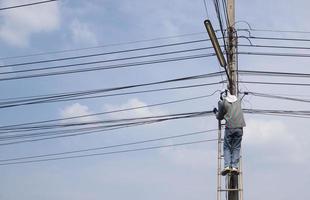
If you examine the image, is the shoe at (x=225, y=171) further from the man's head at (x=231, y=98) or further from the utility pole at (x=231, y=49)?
the utility pole at (x=231, y=49)

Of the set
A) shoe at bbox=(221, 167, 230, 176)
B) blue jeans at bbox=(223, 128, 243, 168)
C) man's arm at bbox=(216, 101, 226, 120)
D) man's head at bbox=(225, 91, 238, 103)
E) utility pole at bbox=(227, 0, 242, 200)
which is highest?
utility pole at bbox=(227, 0, 242, 200)

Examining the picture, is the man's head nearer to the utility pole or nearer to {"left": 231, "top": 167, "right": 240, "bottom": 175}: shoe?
the utility pole

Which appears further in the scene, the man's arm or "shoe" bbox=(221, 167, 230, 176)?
the man's arm

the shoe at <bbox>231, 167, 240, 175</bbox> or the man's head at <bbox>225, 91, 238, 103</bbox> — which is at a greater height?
the man's head at <bbox>225, 91, 238, 103</bbox>

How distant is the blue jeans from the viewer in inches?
427

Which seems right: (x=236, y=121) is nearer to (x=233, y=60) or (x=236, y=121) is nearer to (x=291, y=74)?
(x=233, y=60)

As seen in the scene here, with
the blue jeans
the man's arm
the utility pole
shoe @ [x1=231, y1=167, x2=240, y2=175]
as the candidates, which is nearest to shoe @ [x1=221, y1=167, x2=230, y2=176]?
shoe @ [x1=231, y1=167, x2=240, y2=175]

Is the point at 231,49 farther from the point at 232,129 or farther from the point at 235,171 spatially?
the point at 235,171

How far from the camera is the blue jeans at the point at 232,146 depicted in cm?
1084

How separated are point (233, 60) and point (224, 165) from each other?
9.30ft

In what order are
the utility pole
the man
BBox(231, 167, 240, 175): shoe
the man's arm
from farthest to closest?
the utility pole < the man's arm < the man < BBox(231, 167, 240, 175): shoe

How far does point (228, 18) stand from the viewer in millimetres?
12391

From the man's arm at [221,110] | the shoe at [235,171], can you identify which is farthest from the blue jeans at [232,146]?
the man's arm at [221,110]

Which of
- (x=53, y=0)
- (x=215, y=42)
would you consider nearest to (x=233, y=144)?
(x=215, y=42)
